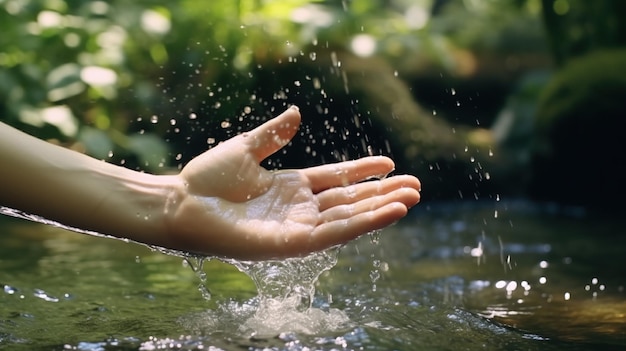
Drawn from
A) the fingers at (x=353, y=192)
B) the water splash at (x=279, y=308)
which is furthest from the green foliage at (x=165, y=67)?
the fingers at (x=353, y=192)

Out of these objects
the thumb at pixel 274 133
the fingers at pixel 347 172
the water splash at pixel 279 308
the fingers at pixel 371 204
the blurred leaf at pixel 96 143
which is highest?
the blurred leaf at pixel 96 143

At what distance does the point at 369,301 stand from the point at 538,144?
16.2 ft

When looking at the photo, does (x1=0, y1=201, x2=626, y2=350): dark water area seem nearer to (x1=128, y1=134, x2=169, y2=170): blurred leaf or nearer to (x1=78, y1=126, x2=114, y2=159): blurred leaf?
(x1=78, y1=126, x2=114, y2=159): blurred leaf

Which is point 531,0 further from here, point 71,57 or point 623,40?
point 71,57

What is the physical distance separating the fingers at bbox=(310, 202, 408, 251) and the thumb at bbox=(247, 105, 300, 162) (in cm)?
30

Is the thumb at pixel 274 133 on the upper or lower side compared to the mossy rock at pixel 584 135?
lower

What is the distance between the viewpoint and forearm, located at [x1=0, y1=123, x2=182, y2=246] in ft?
7.22

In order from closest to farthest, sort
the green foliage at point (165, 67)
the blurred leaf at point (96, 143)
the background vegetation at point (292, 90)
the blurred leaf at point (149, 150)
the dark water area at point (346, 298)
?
the dark water area at point (346, 298)
the blurred leaf at point (96, 143)
the blurred leaf at point (149, 150)
the green foliage at point (165, 67)
the background vegetation at point (292, 90)

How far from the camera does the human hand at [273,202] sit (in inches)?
86.1

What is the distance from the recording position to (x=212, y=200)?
229 cm

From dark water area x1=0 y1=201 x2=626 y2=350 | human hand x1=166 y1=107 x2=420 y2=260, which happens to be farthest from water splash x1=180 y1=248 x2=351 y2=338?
human hand x1=166 y1=107 x2=420 y2=260

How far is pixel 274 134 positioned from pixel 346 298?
0.83 meters

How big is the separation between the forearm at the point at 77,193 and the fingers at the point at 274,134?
9.8 inches

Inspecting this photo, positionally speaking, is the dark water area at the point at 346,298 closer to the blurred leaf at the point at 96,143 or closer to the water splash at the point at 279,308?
the water splash at the point at 279,308
